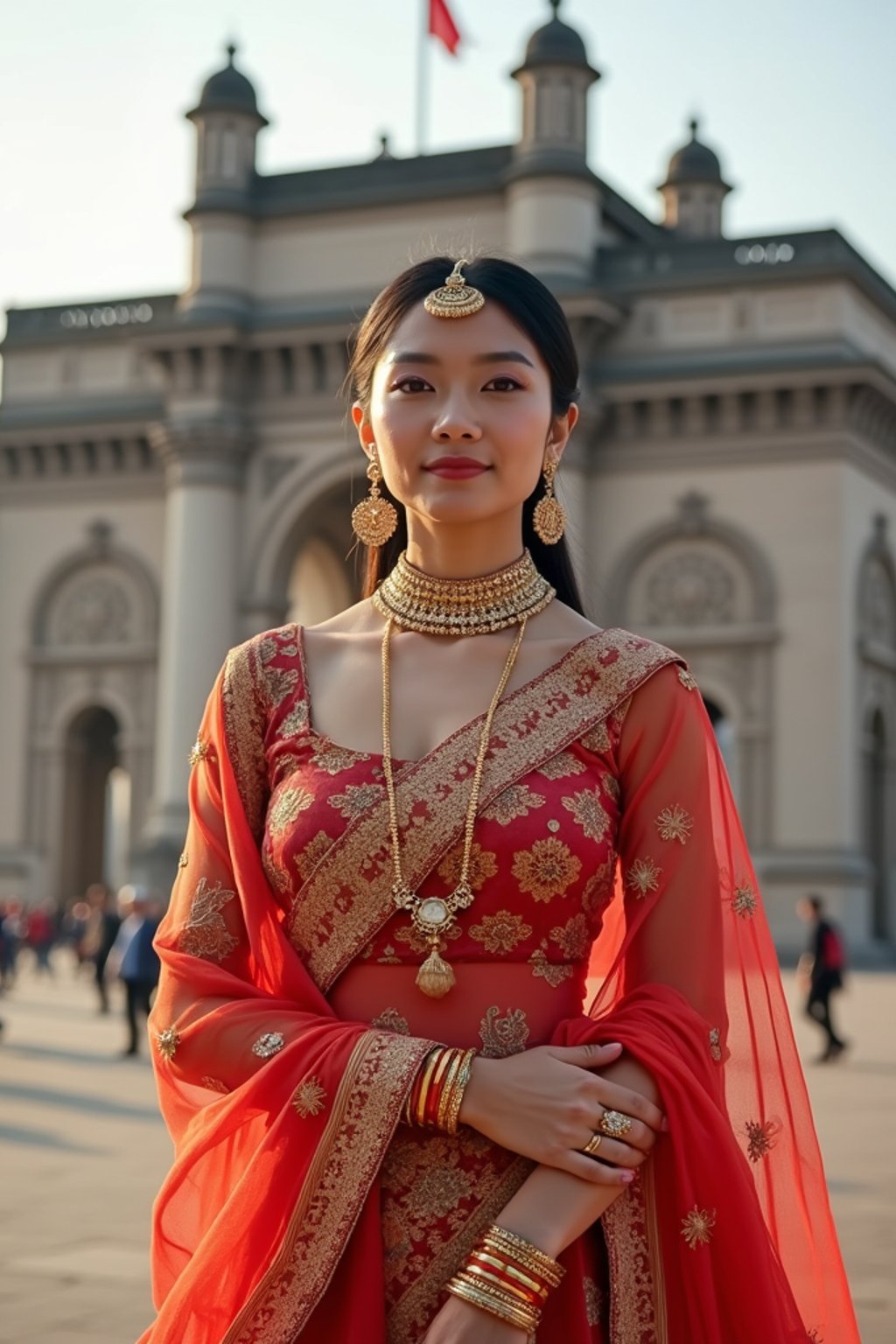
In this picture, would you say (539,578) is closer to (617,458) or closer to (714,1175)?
(714,1175)

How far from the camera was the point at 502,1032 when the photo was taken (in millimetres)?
2301

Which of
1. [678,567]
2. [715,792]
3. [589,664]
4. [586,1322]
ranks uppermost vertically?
[678,567]

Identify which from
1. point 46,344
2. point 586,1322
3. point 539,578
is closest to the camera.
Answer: point 586,1322

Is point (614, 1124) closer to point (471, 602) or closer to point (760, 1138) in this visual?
point (760, 1138)

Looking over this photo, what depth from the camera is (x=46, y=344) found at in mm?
33031

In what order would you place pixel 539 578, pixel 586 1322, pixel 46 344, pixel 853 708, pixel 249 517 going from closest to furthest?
pixel 586 1322 → pixel 539 578 → pixel 853 708 → pixel 249 517 → pixel 46 344

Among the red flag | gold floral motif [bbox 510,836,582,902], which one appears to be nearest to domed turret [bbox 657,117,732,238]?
the red flag

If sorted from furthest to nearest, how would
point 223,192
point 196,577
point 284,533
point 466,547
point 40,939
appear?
1. point 223,192
2. point 284,533
3. point 196,577
4. point 40,939
5. point 466,547

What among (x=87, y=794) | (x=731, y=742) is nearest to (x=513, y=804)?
(x=731, y=742)

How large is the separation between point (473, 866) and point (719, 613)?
2578 centimetres

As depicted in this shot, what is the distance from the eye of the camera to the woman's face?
7.98 ft

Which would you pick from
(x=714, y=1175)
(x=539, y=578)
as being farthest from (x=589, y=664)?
(x=714, y=1175)

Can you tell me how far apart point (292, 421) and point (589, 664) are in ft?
92.1

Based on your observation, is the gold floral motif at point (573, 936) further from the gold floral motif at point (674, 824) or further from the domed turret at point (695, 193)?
the domed turret at point (695, 193)
